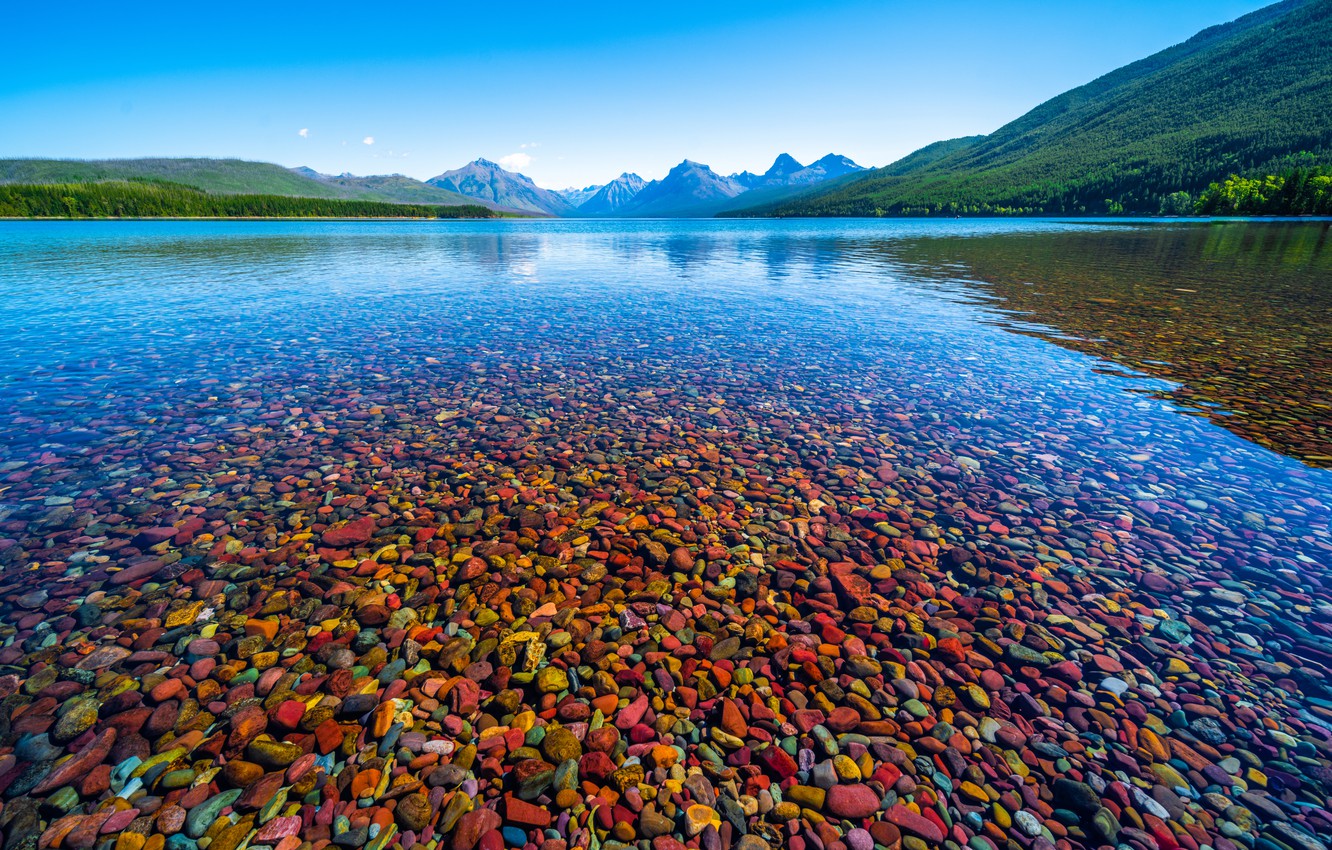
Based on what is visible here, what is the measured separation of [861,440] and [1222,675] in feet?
24.7

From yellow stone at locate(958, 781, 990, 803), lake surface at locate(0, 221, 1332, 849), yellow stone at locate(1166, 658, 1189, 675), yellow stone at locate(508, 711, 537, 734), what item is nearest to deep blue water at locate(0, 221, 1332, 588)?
lake surface at locate(0, 221, 1332, 849)

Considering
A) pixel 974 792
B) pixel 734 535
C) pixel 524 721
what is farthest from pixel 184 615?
pixel 974 792

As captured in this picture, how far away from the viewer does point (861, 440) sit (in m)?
13.2

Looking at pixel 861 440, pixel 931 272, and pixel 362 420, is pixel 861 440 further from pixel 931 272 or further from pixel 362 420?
pixel 931 272

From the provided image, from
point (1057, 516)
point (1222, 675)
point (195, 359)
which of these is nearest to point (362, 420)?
point (195, 359)

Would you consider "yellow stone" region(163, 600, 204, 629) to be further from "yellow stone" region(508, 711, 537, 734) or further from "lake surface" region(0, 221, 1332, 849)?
"yellow stone" region(508, 711, 537, 734)

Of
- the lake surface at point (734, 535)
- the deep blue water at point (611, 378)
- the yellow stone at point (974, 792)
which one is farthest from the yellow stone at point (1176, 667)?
the deep blue water at point (611, 378)

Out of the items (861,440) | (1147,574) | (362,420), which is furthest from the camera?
(362,420)

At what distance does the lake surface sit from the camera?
5844 mm

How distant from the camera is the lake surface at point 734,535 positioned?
584 cm

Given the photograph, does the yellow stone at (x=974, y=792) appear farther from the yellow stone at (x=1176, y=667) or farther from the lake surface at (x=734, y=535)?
the yellow stone at (x=1176, y=667)

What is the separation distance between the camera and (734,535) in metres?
9.39

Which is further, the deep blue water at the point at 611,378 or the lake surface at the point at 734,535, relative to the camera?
the deep blue water at the point at 611,378

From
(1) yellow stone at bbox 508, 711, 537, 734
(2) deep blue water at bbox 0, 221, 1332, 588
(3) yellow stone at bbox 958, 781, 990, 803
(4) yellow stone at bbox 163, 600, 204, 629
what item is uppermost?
(2) deep blue water at bbox 0, 221, 1332, 588
